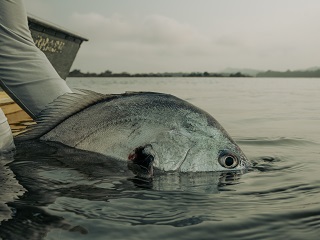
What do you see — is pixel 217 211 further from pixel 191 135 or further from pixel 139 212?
pixel 191 135

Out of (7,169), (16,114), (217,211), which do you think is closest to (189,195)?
(217,211)

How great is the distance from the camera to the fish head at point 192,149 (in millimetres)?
3129

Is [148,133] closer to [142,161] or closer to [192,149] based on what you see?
[142,161]

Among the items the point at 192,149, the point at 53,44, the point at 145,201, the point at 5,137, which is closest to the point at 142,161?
the point at 192,149

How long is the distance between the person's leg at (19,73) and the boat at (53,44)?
3566 millimetres

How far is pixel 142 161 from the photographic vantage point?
3.24 meters

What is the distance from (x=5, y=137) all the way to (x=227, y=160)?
6.64 feet

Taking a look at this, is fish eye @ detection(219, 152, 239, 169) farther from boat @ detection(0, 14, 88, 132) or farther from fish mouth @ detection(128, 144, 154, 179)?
boat @ detection(0, 14, 88, 132)

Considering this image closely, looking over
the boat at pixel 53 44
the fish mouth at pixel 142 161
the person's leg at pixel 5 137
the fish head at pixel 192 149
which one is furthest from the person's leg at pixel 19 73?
the boat at pixel 53 44

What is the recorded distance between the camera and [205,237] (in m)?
1.84

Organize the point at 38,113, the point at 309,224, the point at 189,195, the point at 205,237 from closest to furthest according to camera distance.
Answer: the point at 205,237
the point at 309,224
the point at 189,195
the point at 38,113

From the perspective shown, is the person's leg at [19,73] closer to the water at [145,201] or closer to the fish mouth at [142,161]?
the water at [145,201]

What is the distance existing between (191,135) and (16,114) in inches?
222

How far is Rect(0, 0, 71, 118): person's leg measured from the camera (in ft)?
13.8
